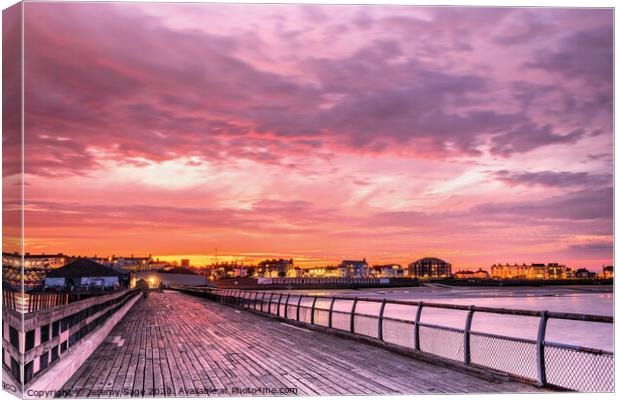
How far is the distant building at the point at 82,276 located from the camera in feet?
202

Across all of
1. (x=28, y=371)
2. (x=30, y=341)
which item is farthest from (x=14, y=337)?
(x=28, y=371)

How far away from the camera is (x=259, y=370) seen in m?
12.0

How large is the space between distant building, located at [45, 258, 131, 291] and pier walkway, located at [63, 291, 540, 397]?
43.3 m

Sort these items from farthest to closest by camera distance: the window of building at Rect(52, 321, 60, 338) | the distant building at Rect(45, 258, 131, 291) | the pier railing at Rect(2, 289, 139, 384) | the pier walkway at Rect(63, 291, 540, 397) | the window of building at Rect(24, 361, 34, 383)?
the distant building at Rect(45, 258, 131, 291) → the window of building at Rect(52, 321, 60, 338) → the pier walkway at Rect(63, 291, 540, 397) → the window of building at Rect(24, 361, 34, 383) → the pier railing at Rect(2, 289, 139, 384)

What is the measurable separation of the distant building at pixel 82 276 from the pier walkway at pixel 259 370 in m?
43.3

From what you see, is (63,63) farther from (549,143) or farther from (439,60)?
(549,143)

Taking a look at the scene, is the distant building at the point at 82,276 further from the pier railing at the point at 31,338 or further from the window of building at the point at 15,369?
the window of building at the point at 15,369

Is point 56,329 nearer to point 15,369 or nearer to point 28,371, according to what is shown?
point 15,369

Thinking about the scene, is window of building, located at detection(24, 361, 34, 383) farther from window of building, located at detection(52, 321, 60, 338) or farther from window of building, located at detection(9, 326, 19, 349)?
window of building, located at detection(52, 321, 60, 338)

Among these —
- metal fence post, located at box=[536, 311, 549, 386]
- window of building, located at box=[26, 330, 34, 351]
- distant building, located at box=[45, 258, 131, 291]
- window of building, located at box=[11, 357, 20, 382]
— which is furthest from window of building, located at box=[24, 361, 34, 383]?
distant building, located at box=[45, 258, 131, 291]

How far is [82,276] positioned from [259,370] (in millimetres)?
56647

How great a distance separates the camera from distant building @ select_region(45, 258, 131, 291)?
6156 centimetres

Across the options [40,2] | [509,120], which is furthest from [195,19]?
[509,120]

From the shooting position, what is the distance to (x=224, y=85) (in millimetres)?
21391
